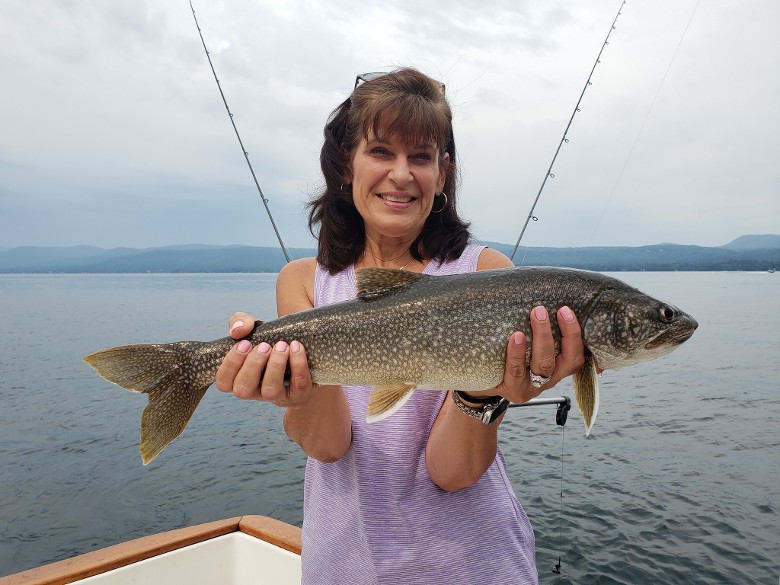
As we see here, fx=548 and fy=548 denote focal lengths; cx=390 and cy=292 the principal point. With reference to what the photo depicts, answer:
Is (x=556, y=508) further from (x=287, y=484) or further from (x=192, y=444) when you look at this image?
(x=192, y=444)

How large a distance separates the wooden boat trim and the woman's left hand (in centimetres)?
299

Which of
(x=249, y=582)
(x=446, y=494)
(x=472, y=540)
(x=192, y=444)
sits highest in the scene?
(x=446, y=494)

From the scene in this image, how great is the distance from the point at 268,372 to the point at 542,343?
1.44 meters

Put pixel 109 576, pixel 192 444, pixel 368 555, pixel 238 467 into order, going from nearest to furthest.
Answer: pixel 368 555 < pixel 109 576 < pixel 238 467 < pixel 192 444

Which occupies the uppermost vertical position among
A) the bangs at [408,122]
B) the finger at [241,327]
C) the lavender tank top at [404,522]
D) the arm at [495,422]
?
the bangs at [408,122]

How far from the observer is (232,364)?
9.68ft

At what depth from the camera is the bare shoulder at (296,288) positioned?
3465 mm

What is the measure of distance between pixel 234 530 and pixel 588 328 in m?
4.14

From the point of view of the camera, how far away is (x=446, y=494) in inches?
110

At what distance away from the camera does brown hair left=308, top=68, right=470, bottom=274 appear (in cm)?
316

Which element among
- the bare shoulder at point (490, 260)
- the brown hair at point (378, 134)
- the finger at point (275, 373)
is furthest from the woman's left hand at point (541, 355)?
the finger at point (275, 373)

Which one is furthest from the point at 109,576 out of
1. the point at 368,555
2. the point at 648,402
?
the point at 648,402

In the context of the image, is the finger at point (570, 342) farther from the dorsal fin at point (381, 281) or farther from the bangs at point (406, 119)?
the bangs at point (406, 119)

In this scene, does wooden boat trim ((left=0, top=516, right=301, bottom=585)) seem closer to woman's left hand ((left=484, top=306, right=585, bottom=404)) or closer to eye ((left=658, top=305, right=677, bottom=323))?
woman's left hand ((left=484, top=306, right=585, bottom=404))
